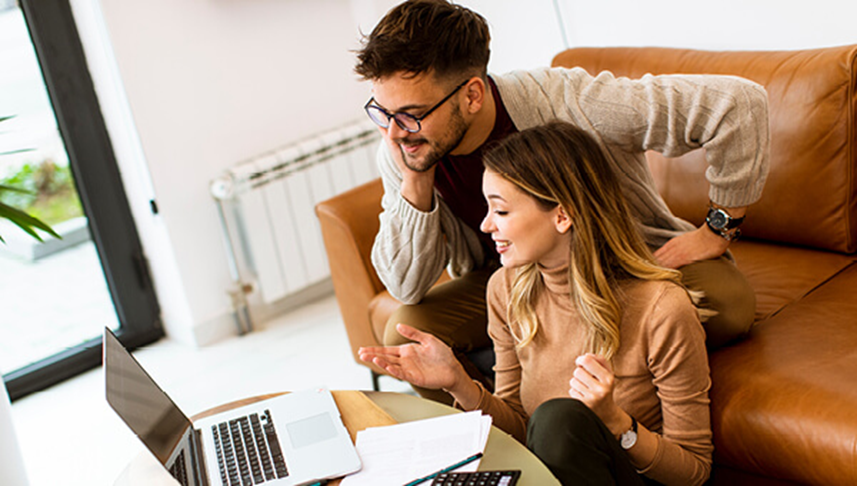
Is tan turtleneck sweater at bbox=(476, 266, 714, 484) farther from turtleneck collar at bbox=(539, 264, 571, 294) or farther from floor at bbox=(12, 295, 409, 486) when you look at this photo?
floor at bbox=(12, 295, 409, 486)

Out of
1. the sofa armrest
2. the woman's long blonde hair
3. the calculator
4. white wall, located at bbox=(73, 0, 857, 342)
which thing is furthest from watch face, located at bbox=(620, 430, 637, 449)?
white wall, located at bbox=(73, 0, 857, 342)

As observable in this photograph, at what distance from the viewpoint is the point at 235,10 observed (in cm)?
333

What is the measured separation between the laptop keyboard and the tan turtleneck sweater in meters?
0.38

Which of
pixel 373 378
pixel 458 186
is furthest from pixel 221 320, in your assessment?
pixel 458 186

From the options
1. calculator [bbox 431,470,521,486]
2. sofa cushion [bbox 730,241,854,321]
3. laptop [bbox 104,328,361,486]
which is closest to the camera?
calculator [bbox 431,470,521,486]

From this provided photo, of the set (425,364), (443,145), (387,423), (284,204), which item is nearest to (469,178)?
(443,145)

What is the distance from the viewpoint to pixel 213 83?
3303mm

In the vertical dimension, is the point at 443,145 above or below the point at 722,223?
above

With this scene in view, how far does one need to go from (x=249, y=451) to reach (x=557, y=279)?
622 mm

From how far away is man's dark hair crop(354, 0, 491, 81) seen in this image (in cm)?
177

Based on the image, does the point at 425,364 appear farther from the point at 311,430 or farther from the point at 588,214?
the point at 588,214

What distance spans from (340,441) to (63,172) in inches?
91.0

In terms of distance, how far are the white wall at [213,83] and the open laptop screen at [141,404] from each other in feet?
6.16

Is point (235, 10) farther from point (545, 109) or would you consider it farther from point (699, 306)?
point (699, 306)
